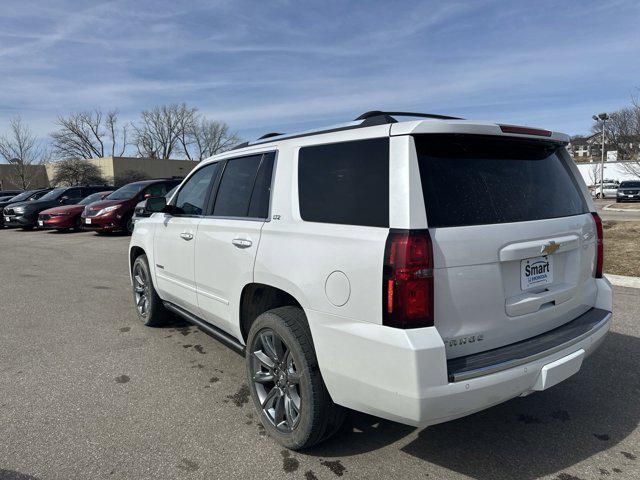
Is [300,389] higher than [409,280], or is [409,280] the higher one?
[409,280]

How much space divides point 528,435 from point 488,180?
5.48ft

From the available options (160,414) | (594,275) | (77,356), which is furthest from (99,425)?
(594,275)

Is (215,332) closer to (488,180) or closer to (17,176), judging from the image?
(488,180)

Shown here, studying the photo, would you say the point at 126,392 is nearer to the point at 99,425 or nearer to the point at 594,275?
the point at 99,425

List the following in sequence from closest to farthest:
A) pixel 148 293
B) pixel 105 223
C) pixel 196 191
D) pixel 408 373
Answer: pixel 408 373, pixel 196 191, pixel 148 293, pixel 105 223

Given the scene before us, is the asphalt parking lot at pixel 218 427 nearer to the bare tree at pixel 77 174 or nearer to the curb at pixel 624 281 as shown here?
the curb at pixel 624 281

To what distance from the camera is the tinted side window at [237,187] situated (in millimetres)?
3496

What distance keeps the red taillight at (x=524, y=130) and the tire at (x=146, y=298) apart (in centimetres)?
385

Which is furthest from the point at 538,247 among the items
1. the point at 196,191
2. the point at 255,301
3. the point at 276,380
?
the point at 196,191

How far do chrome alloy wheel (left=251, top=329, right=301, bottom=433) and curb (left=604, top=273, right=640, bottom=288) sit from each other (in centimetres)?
585

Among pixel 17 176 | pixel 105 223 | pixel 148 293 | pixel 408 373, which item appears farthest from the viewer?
pixel 17 176

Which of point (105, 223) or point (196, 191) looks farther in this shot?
Result: point (105, 223)

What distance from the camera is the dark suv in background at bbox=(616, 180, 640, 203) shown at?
33062 millimetres

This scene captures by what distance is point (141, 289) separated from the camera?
5469mm
